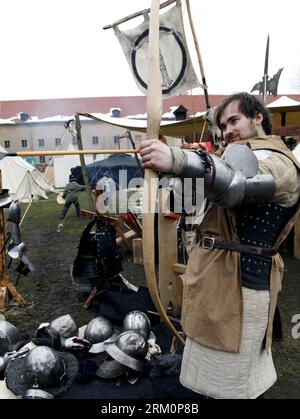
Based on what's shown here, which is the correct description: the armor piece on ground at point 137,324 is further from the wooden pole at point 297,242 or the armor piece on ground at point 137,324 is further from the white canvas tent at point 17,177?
the white canvas tent at point 17,177

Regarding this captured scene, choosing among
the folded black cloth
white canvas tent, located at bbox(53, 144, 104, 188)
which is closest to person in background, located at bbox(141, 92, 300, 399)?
A: the folded black cloth

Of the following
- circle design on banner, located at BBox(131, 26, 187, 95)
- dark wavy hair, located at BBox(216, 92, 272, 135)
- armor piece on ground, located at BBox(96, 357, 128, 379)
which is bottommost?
armor piece on ground, located at BBox(96, 357, 128, 379)

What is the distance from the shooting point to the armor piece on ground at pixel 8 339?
2820mm

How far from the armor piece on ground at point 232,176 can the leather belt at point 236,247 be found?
23 centimetres

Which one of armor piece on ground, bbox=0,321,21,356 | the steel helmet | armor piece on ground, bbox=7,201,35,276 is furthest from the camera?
armor piece on ground, bbox=7,201,35,276

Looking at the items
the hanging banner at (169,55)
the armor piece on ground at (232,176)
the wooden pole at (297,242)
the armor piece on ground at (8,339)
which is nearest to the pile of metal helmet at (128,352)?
the armor piece on ground at (8,339)

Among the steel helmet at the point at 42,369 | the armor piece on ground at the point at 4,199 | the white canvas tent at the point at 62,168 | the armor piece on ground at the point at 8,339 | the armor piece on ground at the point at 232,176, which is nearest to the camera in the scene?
the armor piece on ground at the point at 232,176

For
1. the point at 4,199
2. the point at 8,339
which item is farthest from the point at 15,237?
the point at 8,339

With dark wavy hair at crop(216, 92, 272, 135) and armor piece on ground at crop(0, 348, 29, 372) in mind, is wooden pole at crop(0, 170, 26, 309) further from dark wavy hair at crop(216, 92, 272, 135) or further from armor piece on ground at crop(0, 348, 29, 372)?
dark wavy hair at crop(216, 92, 272, 135)

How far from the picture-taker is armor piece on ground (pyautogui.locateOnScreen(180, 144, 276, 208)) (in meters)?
1.21

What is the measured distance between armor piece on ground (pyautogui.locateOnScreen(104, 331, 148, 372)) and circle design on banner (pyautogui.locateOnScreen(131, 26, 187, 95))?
9.21 ft

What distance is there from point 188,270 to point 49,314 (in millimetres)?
2928

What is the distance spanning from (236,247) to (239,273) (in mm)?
105

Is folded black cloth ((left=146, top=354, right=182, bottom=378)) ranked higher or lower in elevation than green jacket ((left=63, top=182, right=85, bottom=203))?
lower
